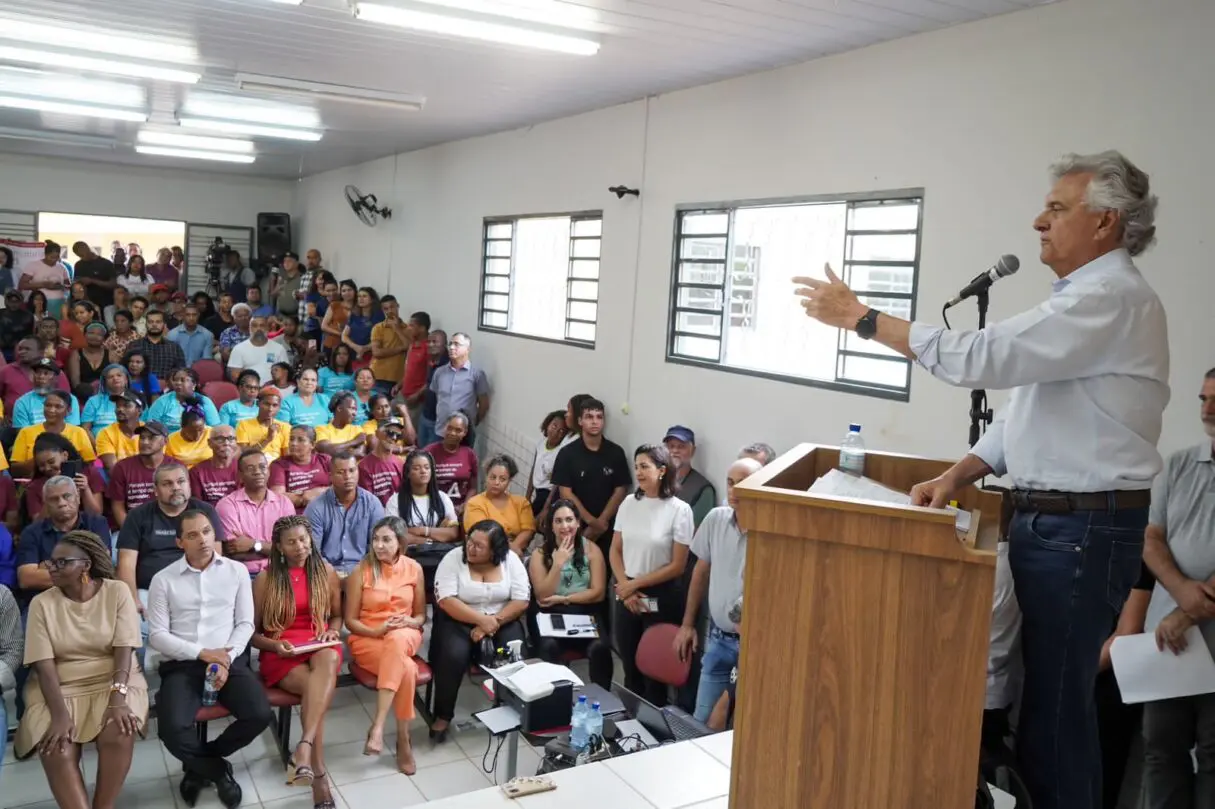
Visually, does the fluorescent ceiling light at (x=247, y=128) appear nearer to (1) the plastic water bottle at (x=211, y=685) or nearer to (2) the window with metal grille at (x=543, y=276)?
(2) the window with metal grille at (x=543, y=276)

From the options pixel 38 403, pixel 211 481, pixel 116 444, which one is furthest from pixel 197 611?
pixel 38 403

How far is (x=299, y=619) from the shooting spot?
183 inches

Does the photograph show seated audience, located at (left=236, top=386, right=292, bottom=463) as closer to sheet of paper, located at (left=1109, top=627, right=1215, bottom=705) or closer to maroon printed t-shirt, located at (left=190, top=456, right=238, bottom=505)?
maroon printed t-shirt, located at (left=190, top=456, right=238, bottom=505)

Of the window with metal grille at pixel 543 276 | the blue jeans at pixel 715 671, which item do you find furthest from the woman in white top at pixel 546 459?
the blue jeans at pixel 715 671

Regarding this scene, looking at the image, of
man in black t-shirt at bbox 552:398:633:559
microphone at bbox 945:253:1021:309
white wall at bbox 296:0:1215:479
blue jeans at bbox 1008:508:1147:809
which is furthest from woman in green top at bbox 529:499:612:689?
blue jeans at bbox 1008:508:1147:809

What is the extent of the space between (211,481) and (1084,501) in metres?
4.90

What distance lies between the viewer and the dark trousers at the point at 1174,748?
2854 millimetres

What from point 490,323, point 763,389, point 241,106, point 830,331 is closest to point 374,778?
point 763,389

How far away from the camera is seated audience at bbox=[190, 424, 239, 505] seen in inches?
219

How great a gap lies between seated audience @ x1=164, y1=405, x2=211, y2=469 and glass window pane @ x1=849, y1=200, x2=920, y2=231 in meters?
4.06

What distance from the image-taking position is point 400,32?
4969mm

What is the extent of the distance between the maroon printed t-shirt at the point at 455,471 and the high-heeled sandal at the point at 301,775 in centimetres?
246

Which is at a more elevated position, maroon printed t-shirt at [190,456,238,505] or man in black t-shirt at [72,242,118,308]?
man in black t-shirt at [72,242,118,308]

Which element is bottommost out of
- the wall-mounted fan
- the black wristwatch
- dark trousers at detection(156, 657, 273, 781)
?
dark trousers at detection(156, 657, 273, 781)
